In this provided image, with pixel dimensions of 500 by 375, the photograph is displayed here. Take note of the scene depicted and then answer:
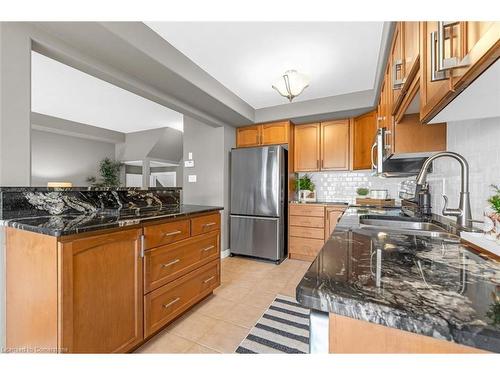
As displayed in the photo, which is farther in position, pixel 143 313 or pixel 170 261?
pixel 170 261

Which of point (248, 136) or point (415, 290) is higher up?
point (248, 136)

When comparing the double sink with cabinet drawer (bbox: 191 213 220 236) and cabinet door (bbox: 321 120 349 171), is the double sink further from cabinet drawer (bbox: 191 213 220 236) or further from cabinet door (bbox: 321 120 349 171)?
cabinet door (bbox: 321 120 349 171)

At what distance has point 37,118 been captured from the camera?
4.41 m

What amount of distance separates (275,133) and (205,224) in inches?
79.6

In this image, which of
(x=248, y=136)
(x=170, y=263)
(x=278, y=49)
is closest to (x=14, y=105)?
(x=170, y=263)

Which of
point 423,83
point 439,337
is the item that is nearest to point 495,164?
point 423,83

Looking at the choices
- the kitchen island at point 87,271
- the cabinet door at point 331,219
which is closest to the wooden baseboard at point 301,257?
the cabinet door at point 331,219

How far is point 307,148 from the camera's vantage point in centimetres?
361

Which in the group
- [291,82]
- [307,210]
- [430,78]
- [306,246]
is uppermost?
[291,82]

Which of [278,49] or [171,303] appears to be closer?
[171,303]

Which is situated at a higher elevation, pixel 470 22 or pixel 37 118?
pixel 37 118

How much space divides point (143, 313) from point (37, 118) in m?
5.04

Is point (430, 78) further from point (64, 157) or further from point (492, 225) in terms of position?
point (64, 157)
